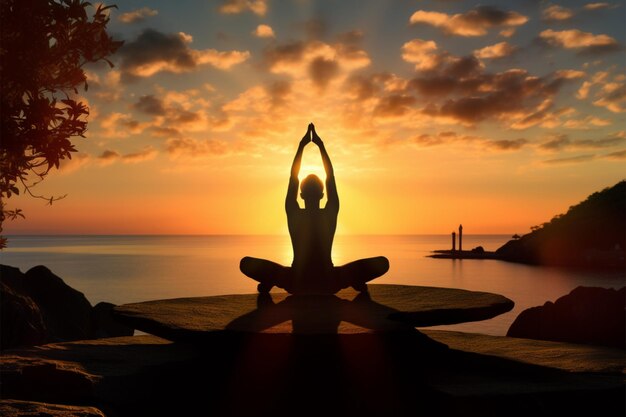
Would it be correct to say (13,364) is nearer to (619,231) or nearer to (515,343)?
(515,343)

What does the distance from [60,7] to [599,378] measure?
368 inches

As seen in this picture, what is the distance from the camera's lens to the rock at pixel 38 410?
6.11 metres

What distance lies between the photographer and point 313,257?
41.5ft

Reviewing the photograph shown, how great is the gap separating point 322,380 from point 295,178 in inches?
196

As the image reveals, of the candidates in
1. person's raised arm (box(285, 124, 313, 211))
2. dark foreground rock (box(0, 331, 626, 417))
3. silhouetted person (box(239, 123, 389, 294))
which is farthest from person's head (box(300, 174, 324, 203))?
dark foreground rock (box(0, 331, 626, 417))

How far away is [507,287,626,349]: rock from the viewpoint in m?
15.8

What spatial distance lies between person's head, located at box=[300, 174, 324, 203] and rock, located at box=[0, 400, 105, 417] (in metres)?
7.19

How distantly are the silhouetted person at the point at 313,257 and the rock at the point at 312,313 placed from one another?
13.8 inches

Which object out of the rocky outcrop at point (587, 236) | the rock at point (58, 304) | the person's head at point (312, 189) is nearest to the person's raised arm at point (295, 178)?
the person's head at point (312, 189)

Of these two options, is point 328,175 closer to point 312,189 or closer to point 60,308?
point 312,189

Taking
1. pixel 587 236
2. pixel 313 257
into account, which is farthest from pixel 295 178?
pixel 587 236

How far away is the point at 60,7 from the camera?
19.5ft

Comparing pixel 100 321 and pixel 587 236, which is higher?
pixel 587 236

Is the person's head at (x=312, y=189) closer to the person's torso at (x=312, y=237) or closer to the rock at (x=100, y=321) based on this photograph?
the person's torso at (x=312, y=237)
